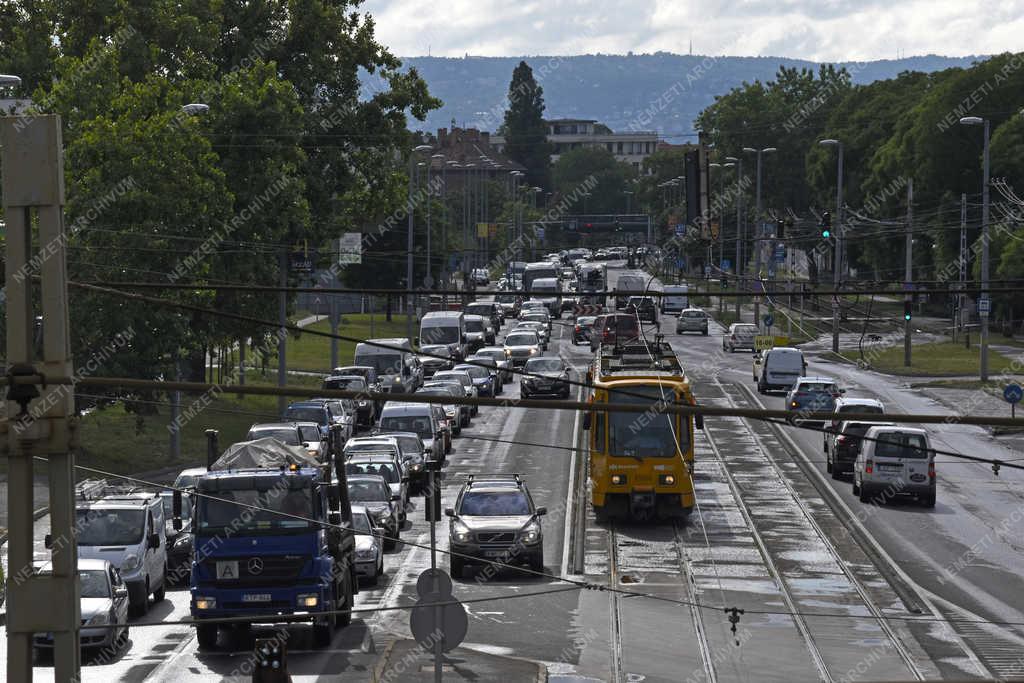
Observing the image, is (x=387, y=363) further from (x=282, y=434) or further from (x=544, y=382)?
(x=282, y=434)

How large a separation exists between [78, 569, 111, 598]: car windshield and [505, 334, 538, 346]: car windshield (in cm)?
4917

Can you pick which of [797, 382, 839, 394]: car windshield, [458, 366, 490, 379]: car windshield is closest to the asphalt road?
[797, 382, 839, 394]: car windshield

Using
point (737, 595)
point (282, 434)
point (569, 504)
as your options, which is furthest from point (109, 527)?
point (569, 504)

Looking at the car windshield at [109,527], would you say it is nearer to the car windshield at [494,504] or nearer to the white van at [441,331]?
the car windshield at [494,504]

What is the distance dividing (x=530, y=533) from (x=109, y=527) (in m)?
7.42

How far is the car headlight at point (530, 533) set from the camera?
27.7 metres

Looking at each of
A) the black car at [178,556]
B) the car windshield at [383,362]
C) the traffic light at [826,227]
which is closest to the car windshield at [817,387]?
the traffic light at [826,227]

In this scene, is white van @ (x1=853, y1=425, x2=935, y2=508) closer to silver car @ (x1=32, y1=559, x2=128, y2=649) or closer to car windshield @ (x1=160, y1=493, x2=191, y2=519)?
car windshield @ (x1=160, y1=493, x2=191, y2=519)

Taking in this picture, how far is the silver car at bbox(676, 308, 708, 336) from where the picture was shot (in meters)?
89.4

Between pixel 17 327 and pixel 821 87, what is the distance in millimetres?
132668

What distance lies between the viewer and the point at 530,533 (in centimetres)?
2773

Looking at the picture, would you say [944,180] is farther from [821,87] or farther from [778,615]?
[778,615]

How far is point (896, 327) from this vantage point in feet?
302

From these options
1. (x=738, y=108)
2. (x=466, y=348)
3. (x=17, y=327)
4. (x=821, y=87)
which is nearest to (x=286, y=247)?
(x=466, y=348)
